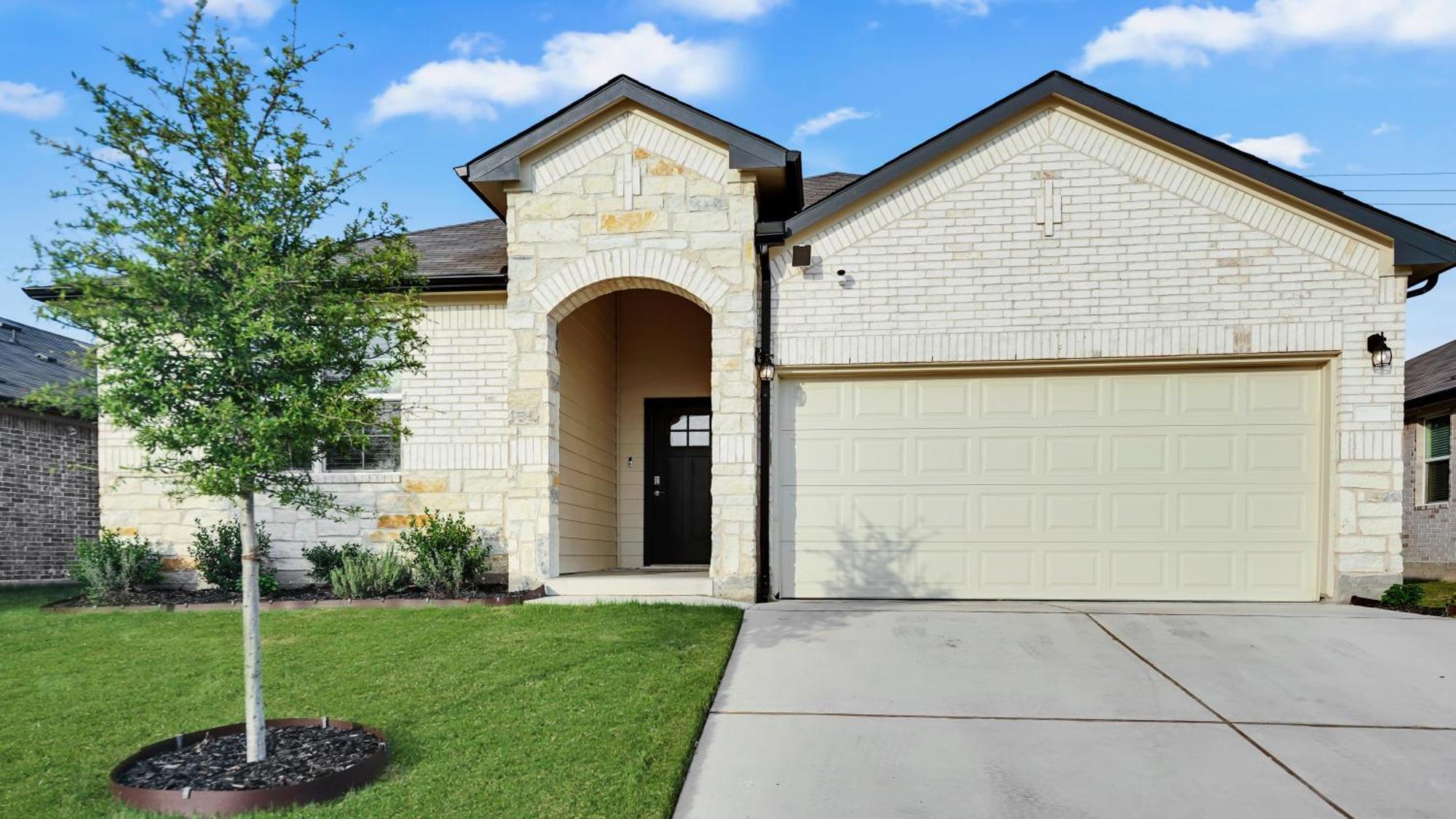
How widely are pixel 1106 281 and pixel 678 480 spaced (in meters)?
5.84

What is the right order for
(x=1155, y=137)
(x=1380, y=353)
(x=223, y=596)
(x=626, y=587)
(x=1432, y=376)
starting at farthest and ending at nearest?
(x=1432, y=376)
(x=223, y=596)
(x=626, y=587)
(x=1155, y=137)
(x=1380, y=353)

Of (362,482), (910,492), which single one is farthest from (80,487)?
(910,492)

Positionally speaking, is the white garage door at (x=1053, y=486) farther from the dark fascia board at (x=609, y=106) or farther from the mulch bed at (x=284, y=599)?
the mulch bed at (x=284, y=599)

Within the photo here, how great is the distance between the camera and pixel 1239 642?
7.05 meters

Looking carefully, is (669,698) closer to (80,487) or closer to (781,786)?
(781,786)

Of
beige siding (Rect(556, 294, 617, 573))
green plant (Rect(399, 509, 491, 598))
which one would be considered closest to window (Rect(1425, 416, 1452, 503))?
beige siding (Rect(556, 294, 617, 573))

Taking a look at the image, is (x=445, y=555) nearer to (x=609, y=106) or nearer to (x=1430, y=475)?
(x=609, y=106)

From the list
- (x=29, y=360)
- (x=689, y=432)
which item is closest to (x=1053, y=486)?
(x=689, y=432)

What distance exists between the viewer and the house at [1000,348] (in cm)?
860

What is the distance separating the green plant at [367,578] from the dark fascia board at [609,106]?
12.8 ft

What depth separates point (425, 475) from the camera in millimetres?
9922

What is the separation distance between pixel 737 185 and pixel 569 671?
4.95 m

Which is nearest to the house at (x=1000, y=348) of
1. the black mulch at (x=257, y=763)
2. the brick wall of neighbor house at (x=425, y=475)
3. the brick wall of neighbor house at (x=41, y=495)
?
the brick wall of neighbor house at (x=425, y=475)

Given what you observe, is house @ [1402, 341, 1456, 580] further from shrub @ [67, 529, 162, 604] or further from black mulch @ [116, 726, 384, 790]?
shrub @ [67, 529, 162, 604]
